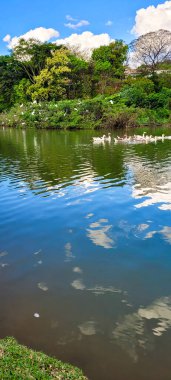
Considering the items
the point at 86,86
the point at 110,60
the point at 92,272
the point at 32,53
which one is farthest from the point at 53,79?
the point at 92,272

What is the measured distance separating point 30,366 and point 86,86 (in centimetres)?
6286

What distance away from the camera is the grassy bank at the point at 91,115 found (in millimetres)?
45812

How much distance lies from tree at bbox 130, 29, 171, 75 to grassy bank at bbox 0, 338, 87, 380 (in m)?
64.1

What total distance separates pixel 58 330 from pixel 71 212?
5.70 m

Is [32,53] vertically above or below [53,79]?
above

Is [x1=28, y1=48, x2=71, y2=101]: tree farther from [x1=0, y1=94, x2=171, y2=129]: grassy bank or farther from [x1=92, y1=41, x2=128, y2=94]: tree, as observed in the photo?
[x1=92, y1=41, x2=128, y2=94]: tree

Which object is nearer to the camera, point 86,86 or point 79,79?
point 86,86

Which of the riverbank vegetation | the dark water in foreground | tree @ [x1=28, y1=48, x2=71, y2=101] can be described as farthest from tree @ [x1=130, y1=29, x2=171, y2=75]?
the dark water in foreground

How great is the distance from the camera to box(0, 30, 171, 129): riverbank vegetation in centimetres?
4891

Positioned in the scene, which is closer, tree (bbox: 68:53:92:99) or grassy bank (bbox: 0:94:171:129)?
grassy bank (bbox: 0:94:171:129)

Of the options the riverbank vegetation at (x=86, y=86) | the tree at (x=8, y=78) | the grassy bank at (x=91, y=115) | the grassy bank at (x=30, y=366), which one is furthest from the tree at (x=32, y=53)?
the grassy bank at (x=30, y=366)

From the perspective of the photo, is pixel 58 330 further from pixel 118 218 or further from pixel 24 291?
pixel 118 218

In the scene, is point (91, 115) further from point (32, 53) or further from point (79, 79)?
point (32, 53)

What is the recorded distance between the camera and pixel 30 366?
4.03 m
